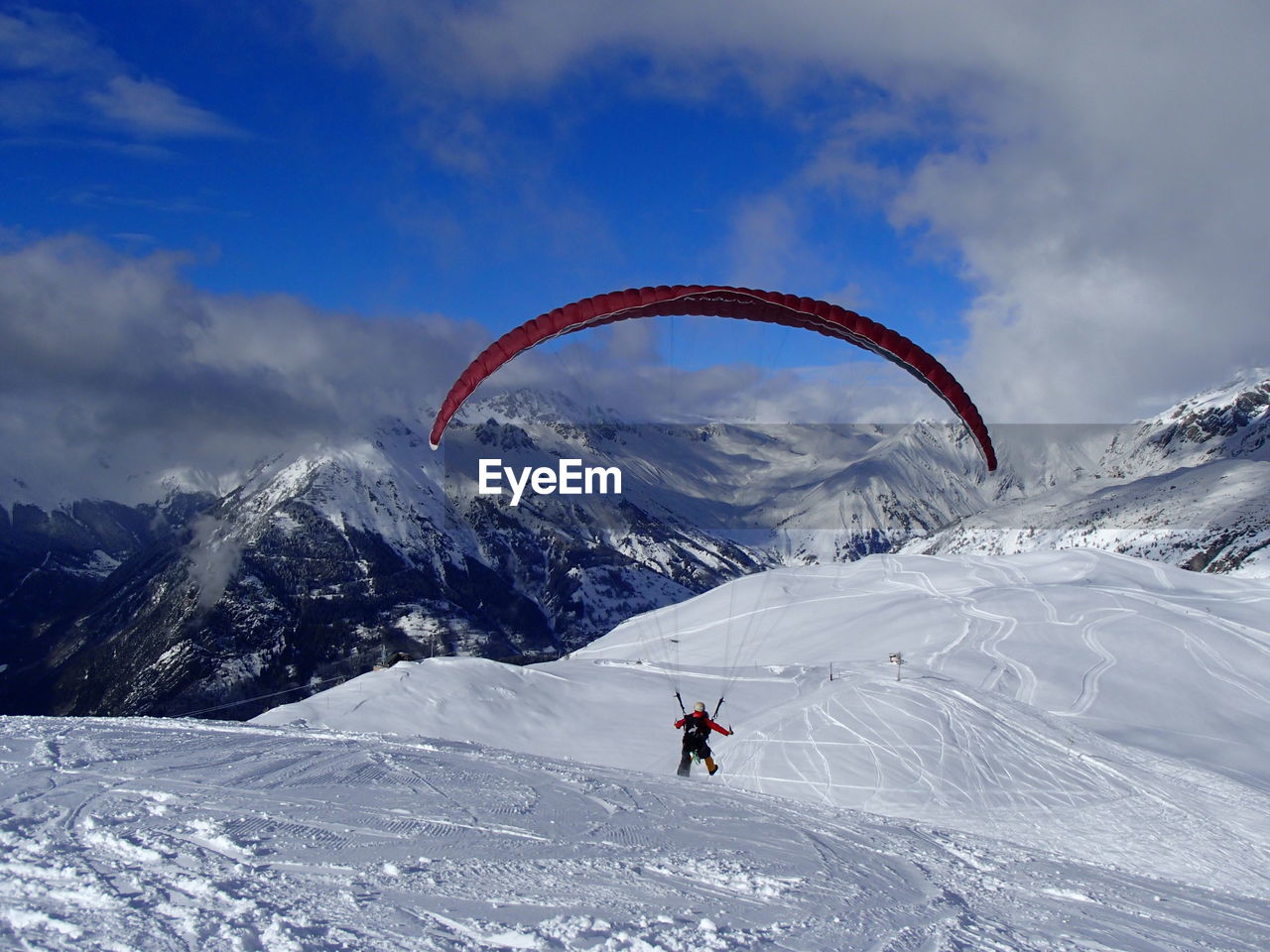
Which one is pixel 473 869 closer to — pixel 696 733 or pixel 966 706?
pixel 696 733

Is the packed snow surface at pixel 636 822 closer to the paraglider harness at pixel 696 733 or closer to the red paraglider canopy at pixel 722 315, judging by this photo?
the paraglider harness at pixel 696 733

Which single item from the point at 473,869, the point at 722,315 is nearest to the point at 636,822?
the point at 473,869

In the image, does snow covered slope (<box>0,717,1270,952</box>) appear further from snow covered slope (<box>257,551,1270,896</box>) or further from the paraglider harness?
snow covered slope (<box>257,551,1270,896</box>)

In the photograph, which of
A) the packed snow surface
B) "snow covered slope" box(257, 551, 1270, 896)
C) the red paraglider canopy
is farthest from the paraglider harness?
the red paraglider canopy

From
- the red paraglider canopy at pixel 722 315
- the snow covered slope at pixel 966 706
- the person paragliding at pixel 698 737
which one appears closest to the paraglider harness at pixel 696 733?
the person paragliding at pixel 698 737

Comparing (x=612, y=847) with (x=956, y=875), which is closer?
(x=612, y=847)

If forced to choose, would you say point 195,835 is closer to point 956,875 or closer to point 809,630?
point 956,875

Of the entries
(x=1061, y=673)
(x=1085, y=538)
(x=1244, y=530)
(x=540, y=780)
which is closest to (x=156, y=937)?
(x=540, y=780)
